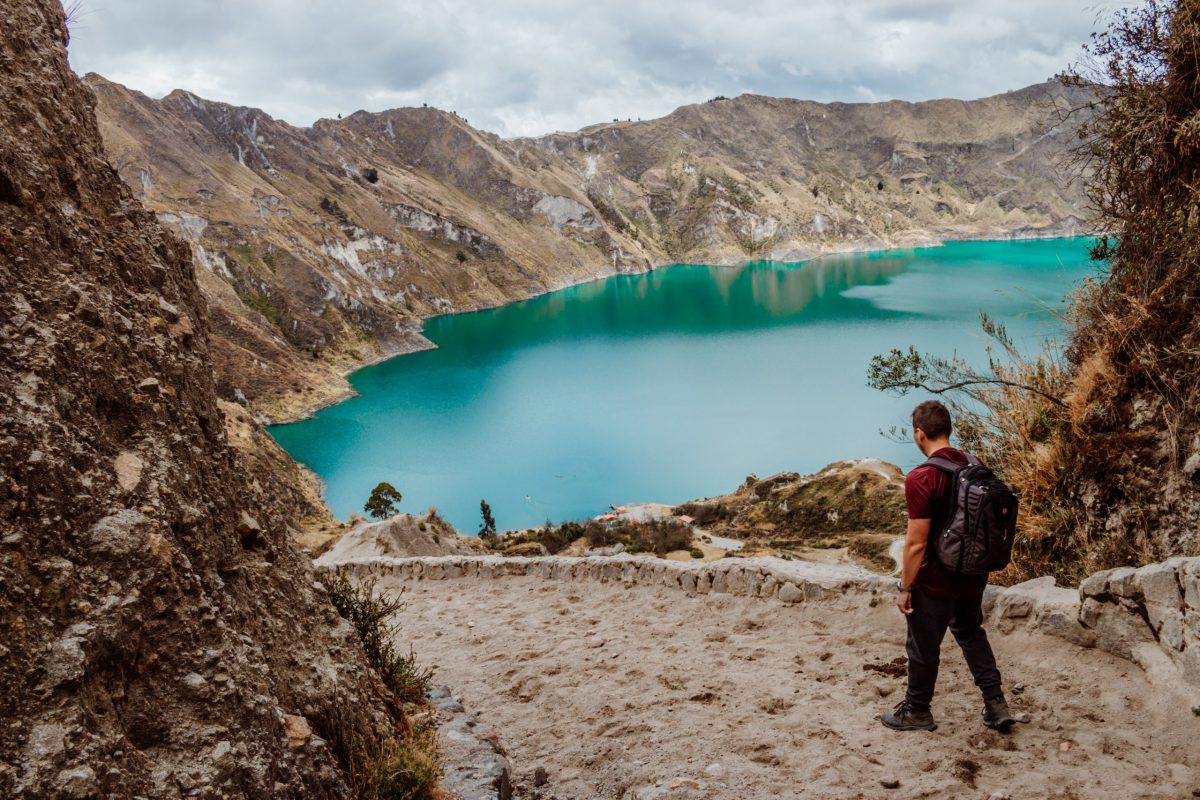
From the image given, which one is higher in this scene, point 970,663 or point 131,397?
point 131,397

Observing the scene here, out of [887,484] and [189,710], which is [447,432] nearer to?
[887,484]

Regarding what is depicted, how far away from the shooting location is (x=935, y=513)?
4.53 meters

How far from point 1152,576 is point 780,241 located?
196m

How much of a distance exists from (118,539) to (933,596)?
455 centimetres

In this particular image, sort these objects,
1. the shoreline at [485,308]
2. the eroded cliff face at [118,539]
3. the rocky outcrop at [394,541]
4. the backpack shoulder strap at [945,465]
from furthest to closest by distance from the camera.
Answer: the shoreline at [485,308]
the rocky outcrop at [394,541]
the backpack shoulder strap at [945,465]
the eroded cliff face at [118,539]

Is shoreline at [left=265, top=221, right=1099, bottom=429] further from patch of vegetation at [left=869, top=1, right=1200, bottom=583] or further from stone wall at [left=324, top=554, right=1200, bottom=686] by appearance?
stone wall at [left=324, top=554, right=1200, bottom=686]

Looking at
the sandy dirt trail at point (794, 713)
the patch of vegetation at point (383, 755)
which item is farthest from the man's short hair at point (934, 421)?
the patch of vegetation at point (383, 755)

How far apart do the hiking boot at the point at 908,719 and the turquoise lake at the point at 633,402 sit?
5.79 meters

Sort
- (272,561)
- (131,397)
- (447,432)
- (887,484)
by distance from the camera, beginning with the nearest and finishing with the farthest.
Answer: (131,397) → (272,561) → (887,484) → (447,432)

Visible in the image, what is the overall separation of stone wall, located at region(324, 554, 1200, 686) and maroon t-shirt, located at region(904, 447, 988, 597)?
1449 millimetres

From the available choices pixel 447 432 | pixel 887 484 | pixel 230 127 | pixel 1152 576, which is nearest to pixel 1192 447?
pixel 1152 576

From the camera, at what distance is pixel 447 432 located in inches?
2254

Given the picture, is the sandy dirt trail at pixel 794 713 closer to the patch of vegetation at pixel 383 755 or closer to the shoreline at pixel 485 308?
the patch of vegetation at pixel 383 755

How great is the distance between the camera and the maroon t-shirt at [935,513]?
14.8ft
